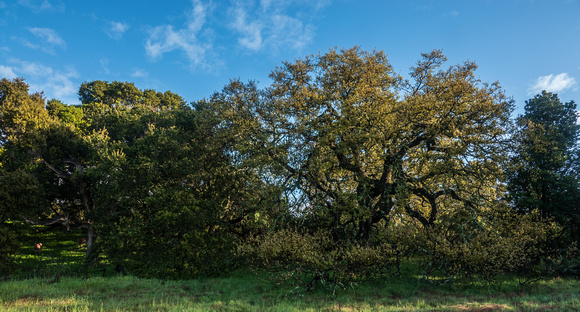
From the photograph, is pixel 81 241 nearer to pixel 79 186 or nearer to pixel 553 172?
pixel 79 186

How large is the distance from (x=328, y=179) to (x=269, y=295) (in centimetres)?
790

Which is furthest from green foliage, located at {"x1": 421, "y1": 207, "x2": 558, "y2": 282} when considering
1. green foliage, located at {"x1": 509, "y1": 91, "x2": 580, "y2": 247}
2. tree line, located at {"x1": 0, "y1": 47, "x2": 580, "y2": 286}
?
green foliage, located at {"x1": 509, "y1": 91, "x2": 580, "y2": 247}

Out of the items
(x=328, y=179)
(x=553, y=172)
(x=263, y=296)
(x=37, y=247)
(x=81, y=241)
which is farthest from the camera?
(x=81, y=241)

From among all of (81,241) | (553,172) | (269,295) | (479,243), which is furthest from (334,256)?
(81,241)

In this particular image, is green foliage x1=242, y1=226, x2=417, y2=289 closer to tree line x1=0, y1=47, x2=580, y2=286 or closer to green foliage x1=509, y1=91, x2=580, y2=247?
tree line x1=0, y1=47, x2=580, y2=286

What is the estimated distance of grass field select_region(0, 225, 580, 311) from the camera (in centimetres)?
1247

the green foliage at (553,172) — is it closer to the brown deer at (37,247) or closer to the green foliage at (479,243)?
the green foliage at (479,243)

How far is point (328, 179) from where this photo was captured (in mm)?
20062

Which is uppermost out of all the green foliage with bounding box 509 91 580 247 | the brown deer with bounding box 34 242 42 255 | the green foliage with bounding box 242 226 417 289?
the green foliage with bounding box 509 91 580 247

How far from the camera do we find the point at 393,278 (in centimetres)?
1988

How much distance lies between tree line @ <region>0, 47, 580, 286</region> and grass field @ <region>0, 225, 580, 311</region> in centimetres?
114

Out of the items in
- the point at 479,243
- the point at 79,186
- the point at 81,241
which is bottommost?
the point at 81,241

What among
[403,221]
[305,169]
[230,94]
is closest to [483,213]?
[403,221]

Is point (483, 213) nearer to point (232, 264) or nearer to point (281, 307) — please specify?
point (281, 307)
